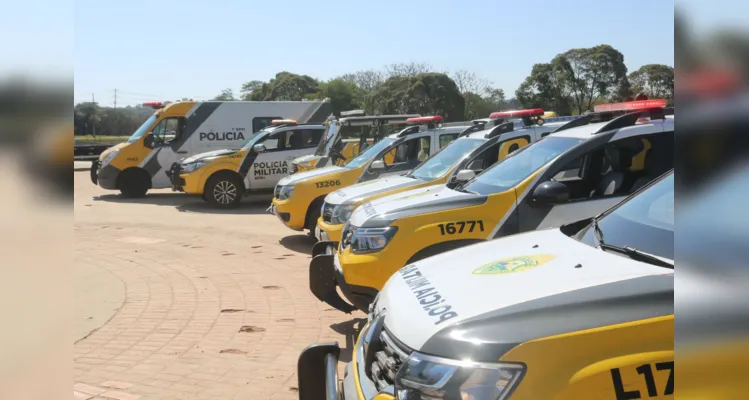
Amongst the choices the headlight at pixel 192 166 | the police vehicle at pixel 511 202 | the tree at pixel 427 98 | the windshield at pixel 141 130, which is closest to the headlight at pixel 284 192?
the police vehicle at pixel 511 202

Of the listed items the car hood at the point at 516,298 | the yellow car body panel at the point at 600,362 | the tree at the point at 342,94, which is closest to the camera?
the yellow car body panel at the point at 600,362

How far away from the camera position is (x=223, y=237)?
1062 centimetres

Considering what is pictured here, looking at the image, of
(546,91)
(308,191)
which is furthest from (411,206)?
(546,91)

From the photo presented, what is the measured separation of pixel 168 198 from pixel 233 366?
13.4 metres

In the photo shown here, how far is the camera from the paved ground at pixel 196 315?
4402 mm

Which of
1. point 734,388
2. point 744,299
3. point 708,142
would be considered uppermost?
point 708,142

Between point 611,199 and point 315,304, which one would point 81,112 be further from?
point 315,304

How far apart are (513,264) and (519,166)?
2869mm

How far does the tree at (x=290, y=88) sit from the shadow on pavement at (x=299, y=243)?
41.3 meters

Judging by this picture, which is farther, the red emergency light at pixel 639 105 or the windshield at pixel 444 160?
the windshield at pixel 444 160

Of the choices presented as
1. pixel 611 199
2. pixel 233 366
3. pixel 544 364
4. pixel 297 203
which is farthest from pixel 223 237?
pixel 544 364

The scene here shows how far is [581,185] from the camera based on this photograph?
216 inches

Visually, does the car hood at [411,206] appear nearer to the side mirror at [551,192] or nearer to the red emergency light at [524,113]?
the side mirror at [551,192]

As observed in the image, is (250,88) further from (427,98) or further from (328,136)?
(328,136)
